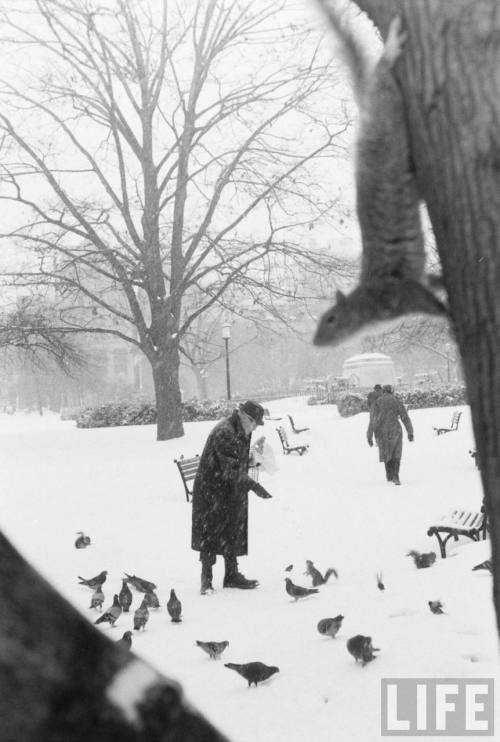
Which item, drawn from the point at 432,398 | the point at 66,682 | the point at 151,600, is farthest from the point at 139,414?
the point at 66,682

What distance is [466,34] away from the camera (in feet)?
4.23

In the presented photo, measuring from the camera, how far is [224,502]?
717cm

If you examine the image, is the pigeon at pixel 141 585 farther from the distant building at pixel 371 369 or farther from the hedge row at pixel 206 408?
the distant building at pixel 371 369

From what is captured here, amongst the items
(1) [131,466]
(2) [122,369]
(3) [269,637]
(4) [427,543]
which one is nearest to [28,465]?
(1) [131,466]

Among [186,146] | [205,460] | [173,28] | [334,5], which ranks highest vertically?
[173,28]

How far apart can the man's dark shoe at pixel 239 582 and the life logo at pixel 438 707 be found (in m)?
3.07

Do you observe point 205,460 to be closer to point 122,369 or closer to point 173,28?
point 173,28

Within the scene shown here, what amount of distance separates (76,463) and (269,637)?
13264mm

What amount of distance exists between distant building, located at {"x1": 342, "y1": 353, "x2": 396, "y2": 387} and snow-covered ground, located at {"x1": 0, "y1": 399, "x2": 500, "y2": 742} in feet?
26.7

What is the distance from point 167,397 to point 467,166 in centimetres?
1941

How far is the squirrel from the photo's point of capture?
1.37m

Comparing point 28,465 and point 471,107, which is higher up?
point 471,107

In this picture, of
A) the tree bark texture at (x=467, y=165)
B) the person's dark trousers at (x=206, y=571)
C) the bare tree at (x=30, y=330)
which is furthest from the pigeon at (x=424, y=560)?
the bare tree at (x=30, y=330)

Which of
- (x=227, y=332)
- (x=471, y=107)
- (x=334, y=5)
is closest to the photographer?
(x=471, y=107)
